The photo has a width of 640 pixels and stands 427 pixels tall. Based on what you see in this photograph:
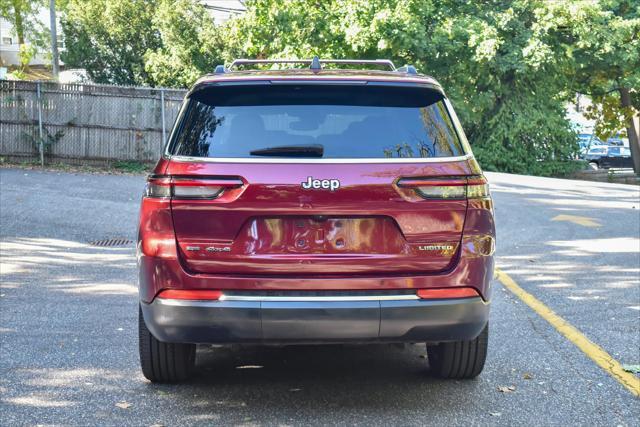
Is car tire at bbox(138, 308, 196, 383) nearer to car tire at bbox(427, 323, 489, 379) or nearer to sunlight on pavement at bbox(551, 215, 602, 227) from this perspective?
car tire at bbox(427, 323, 489, 379)

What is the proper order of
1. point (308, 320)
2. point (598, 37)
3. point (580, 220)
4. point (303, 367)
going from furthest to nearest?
point (598, 37), point (580, 220), point (303, 367), point (308, 320)

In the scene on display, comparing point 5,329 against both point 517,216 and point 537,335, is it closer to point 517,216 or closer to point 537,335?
point 537,335

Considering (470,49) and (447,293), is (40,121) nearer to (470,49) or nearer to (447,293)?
(470,49)

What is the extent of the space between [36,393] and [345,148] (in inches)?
88.4

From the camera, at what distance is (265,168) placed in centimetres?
441

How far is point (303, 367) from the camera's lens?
18.9ft

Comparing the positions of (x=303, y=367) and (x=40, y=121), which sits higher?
(x=303, y=367)

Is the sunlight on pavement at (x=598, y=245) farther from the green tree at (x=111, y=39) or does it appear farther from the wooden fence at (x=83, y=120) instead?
the green tree at (x=111, y=39)

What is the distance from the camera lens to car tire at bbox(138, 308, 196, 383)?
5078 mm

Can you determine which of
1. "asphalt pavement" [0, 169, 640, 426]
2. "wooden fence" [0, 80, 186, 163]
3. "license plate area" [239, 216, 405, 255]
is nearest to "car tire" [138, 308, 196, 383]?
"asphalt pavement" [0, 169, 640, 426]

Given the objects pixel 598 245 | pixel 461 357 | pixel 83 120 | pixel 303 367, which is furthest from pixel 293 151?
pixel 83 120

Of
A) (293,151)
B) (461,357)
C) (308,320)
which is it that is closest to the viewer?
(308,320)

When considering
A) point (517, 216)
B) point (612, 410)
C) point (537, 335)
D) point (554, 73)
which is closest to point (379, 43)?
point (554, 73)

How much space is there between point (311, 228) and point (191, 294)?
68 cm
